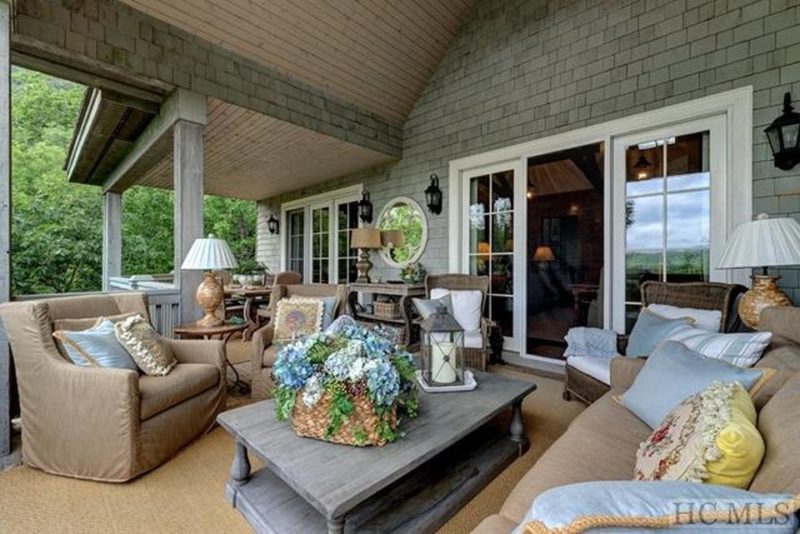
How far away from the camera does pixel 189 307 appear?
3592 mm

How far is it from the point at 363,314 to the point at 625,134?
3.67 m

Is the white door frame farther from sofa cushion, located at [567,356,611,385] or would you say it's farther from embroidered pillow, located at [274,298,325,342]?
embroidered pillow, located at [274,298,325,342]

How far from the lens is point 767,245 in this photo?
2230mm

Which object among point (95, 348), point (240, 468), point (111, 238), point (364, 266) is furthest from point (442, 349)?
point (111, 238)

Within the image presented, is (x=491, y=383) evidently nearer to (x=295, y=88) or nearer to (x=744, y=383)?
(x=744, y=383)

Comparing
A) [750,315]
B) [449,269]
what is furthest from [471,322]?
[750,315]

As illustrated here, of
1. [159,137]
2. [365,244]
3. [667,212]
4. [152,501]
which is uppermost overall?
[159,137]

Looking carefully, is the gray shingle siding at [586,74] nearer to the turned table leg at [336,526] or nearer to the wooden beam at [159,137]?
the wooden beam at [159,137]

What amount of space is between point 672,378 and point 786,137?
2.45 meters

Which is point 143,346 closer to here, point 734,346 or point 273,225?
point 734,346

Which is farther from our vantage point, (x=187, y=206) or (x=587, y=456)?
(x=187, y=206)

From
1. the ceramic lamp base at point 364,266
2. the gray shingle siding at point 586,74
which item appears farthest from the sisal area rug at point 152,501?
the ceramic lamp base at point 364,266

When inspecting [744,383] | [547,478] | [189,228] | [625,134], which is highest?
[625,134]

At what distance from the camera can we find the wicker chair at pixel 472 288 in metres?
3.62
